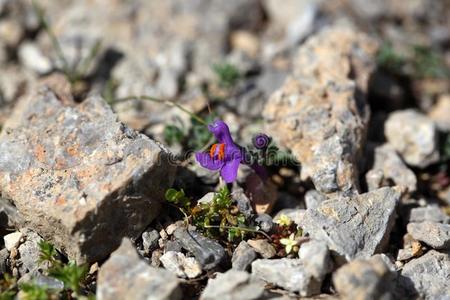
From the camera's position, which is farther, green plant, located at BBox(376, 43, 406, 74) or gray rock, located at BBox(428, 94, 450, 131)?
green plant, located at BBox(376, 43, 406, 74)

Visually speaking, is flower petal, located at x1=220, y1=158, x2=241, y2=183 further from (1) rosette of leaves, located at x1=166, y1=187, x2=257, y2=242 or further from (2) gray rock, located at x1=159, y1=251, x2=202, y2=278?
(2) gray rock, located at x1=159, y1=251, x2=202, y2=278

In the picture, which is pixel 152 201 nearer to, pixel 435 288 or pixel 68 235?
pixel 68 235

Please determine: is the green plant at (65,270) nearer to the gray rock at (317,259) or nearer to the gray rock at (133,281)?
the gray rock at (133,281)

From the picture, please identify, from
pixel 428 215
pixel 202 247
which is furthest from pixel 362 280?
pixel 428 215

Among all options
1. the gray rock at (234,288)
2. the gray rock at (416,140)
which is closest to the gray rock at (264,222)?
the gray rock at (234,288)

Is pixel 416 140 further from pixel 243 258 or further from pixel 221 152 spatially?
pixel 243 258

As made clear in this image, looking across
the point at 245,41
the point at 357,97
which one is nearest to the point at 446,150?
the point at 357,97

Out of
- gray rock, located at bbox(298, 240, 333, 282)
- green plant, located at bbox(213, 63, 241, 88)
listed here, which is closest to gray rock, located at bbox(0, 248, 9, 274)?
gray rock, located at bbox(298, 240, 333, 282)
